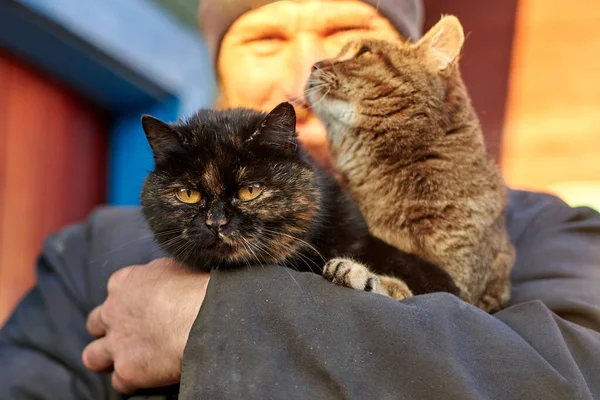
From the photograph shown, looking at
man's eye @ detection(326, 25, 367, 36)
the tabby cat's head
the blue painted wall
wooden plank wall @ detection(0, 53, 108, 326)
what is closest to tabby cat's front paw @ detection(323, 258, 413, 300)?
the tabby cat's head

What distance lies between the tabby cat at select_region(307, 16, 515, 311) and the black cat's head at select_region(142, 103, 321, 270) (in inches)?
7.9

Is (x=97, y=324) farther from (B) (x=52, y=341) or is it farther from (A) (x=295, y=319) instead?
(A) (x=295, y=319)

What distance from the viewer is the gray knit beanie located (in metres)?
1.46

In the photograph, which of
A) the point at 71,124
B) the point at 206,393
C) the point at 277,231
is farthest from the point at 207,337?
the point at 71,124

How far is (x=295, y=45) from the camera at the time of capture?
4.51 ft

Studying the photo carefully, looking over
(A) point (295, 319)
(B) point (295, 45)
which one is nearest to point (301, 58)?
(B) point (295, 45)

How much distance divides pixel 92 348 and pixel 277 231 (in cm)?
53

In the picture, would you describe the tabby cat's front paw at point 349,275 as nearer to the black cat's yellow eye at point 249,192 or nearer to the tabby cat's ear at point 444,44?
the black cat's yellow eye at point 249,192

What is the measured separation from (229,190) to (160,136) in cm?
18

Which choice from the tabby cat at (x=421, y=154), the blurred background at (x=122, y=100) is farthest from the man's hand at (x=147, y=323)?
the blurred background at (x=122, y=100)

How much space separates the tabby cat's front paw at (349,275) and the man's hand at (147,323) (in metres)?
0.23

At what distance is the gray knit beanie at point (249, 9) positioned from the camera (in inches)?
57.5

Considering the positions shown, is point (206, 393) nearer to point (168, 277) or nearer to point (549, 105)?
point (168, 277)

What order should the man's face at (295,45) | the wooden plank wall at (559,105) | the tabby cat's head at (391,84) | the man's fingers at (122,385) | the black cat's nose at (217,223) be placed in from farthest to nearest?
1. the wooden plank wall at (559,105)
2. the man's face at (295,45)
3. the tabby cat's head at (391,84)
4. the man's fingers at (122,385)
5. the black cat's nose at (217,223)
